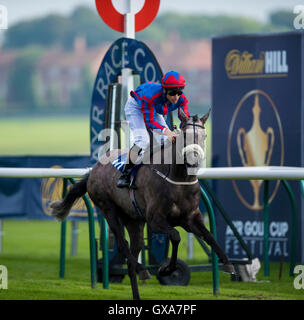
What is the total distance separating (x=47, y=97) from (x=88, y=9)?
6.15 metres

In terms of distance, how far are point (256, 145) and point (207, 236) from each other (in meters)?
3.83

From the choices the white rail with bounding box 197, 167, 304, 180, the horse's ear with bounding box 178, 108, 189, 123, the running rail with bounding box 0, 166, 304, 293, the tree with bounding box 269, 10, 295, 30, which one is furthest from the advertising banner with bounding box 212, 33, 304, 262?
the tree with bounding box 269, 10, 295, 30

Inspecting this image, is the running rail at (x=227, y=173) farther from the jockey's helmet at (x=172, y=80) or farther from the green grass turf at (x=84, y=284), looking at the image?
the jockey's helmet at (x=172, y=80)

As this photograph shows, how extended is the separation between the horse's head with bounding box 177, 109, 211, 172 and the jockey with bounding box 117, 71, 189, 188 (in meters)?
0.15

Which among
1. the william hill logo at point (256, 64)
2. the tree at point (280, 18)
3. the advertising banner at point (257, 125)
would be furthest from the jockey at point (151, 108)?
the tree at point (280, 18)

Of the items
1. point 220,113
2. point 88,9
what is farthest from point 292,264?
point 88,9

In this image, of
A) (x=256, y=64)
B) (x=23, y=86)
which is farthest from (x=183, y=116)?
(x=23, y=86)

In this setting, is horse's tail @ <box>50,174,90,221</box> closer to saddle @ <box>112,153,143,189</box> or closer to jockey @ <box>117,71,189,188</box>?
saddle @ <box>112,153,143,189</box>

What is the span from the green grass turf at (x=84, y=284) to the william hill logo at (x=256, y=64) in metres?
2.13

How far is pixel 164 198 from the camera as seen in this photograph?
472 cm

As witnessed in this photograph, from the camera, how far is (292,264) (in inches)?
266

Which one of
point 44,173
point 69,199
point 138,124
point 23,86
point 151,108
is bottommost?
point 69,199

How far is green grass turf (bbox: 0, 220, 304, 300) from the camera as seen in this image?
5.38m

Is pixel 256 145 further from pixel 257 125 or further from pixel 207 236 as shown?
pixel 207 236
